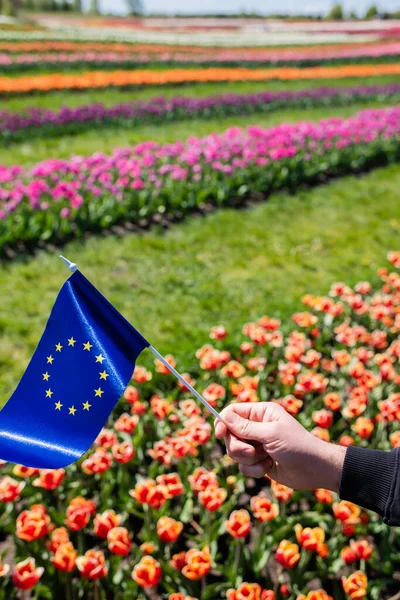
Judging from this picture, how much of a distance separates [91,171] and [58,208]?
87cm

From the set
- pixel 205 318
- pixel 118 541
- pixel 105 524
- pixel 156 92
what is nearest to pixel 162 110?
pixel 156 92

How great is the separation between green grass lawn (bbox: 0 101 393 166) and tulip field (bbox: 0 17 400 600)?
2.8 inches

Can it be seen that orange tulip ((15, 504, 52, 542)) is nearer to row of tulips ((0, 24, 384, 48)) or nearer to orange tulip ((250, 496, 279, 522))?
orange tulip ((250, 496, 279, 522))

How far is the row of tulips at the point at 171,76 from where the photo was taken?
13852 mm

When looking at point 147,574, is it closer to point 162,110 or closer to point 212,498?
point 212,498

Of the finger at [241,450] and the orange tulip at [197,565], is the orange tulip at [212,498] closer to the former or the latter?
the orange tulip at [197,565]

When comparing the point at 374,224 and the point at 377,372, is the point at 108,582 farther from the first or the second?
the point at 374,224

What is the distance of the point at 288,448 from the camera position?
1668 millimetres

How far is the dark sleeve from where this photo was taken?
5.22 ft

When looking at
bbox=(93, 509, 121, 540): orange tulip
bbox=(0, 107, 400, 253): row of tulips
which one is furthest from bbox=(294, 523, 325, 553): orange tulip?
bbox=(0, 107, 400, 253): row of tulips

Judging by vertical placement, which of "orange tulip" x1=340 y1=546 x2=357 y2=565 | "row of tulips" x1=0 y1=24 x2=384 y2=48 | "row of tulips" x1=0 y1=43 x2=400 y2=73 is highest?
"row of tulips" x1=0 y1=24 x2=384 y2=48

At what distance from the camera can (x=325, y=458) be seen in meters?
1.68

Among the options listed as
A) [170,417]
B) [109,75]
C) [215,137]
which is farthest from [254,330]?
[109,75]

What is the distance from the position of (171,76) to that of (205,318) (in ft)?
43.0
